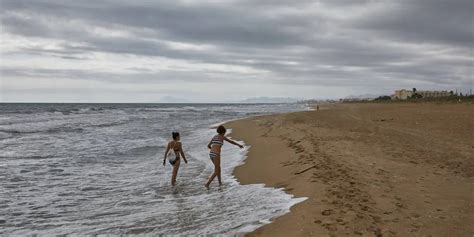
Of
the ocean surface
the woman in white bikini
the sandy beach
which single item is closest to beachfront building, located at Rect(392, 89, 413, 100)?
the sandy beach

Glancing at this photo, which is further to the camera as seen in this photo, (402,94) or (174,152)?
(402,94)

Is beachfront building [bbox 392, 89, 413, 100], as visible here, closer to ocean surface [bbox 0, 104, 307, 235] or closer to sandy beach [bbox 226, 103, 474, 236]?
sandy beach [bbox 226, 103, 474, 236]

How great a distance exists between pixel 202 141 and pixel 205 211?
12.8 metres

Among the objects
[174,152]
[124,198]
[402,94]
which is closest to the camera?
[124,198]

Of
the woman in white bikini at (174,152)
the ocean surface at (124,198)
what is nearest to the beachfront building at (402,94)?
the ocean surface at (124,198)

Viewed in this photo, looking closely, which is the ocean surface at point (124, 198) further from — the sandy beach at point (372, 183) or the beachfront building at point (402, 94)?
the beachfront building at point (402, 94)

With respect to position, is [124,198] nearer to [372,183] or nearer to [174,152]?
[174,152]

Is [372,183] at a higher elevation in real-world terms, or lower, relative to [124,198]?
higher

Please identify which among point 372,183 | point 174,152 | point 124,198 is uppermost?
point 174,152

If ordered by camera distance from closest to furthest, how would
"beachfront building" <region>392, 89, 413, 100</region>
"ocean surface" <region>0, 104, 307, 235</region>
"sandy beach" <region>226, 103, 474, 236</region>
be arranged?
"sandy beach" <region>226, 103, 474, 236</region>
"ocean surface" <region>0, 104, 307, 235</region>
"beachfront building" <region>392, 89, 413, 100</region>

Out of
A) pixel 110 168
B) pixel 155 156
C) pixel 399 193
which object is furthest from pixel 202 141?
pixel 399 193

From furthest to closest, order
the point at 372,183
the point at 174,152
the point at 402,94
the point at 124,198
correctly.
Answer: the point at 402,94, the point at 174,152, the point at 124,198, the point at 372,183

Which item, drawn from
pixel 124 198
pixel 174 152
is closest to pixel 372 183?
pixel 174 152

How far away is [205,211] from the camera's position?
7234 mm
